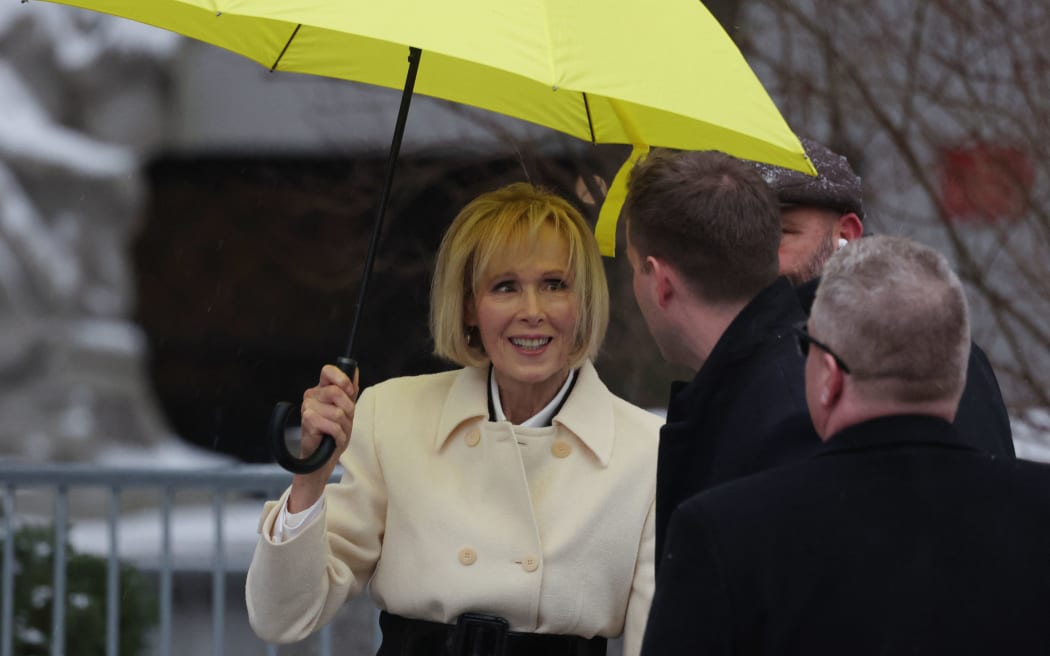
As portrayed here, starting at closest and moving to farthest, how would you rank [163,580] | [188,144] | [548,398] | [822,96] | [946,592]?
[946,592]
[548,398]
[163,580]
[822,96]
[188,144]

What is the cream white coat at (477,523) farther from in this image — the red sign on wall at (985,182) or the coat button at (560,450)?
the red sign on wall at (985,182)

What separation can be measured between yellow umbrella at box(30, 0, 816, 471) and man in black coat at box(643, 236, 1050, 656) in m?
0.65

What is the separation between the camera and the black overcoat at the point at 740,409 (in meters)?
2.68

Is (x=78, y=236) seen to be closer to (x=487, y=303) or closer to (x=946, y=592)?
(x=487, y=303)

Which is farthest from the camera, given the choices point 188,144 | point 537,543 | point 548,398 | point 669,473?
point 188,144

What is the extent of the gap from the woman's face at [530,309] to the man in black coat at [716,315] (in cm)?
30

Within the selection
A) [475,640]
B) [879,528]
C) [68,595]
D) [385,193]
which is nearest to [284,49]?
[385,193]

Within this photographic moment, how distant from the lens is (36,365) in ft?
35.2

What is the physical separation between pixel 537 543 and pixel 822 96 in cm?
380

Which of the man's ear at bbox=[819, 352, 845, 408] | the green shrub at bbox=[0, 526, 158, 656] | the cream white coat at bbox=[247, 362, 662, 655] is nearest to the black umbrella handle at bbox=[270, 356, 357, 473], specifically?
the cream white coat at bbox=[247, 362, 662, 655]

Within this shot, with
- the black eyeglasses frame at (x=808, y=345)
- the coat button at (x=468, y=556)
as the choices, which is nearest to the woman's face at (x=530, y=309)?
the coat button at (x=468, y=556)

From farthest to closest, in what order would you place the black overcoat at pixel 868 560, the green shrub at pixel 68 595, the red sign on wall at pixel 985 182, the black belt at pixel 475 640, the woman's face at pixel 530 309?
1. the red sign on wall at pixel 985 182
2. the green shrub at pixel 68 595
3. the woman's face at pixel 530 309
4. the black belt at pixel 475 640
5. the black overcoat at pixel 868 560

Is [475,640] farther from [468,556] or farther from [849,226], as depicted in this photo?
[849,226]

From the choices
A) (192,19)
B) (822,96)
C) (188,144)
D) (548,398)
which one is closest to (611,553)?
(548,398)
